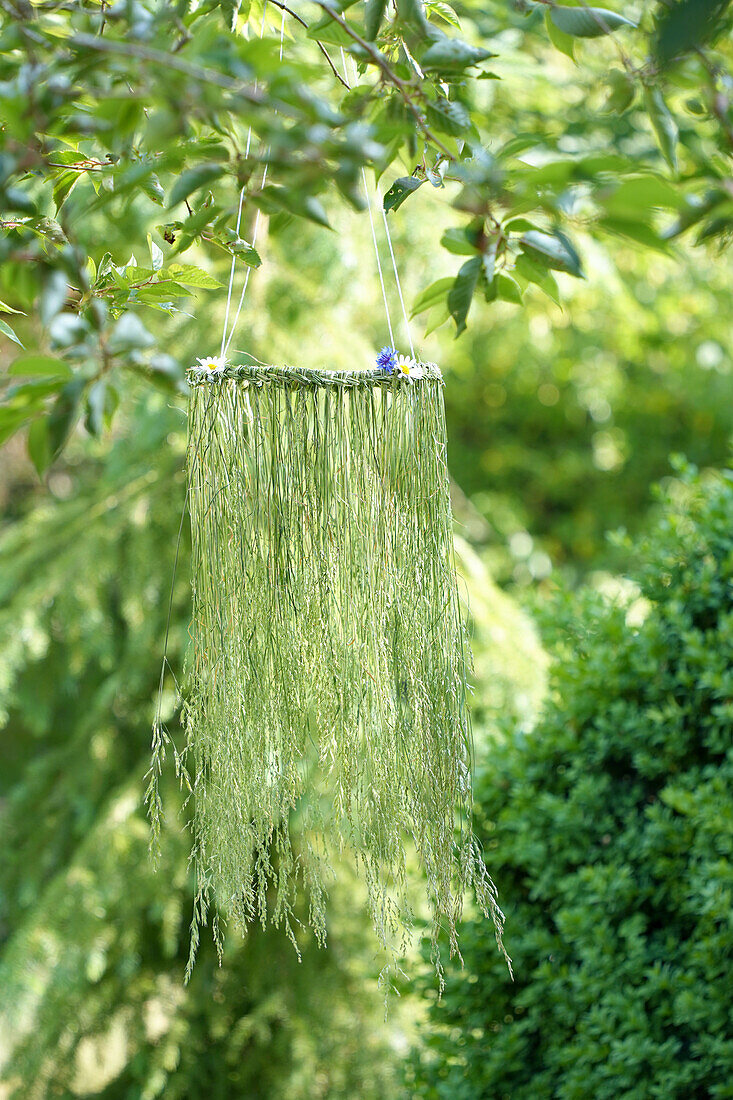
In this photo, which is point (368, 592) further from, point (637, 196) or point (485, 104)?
point (485, 104)

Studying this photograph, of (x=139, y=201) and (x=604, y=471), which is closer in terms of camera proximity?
(x=139, y=201)

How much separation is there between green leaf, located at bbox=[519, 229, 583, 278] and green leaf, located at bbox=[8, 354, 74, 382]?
14.0 inches

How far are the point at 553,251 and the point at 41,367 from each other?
0.39 meters

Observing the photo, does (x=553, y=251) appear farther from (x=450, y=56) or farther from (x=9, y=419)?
(x=9, y=419)

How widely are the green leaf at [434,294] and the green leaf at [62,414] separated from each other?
A: 43 centimetres

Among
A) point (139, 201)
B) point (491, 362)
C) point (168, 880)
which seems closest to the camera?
point (168, 880)

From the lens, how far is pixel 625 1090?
130cm

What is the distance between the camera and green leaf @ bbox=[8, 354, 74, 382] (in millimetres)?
546

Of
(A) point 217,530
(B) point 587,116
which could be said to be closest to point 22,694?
(A) point 217,530

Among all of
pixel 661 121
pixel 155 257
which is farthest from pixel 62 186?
pixel 661 121

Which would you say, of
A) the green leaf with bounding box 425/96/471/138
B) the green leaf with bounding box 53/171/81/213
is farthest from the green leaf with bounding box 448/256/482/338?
the green leaf with bounding box 53/171/81/213

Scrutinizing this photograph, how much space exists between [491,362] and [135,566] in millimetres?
2923

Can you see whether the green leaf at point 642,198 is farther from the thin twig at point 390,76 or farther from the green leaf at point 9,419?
the green leaf at point 9,419

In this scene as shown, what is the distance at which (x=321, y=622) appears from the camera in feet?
3.33
